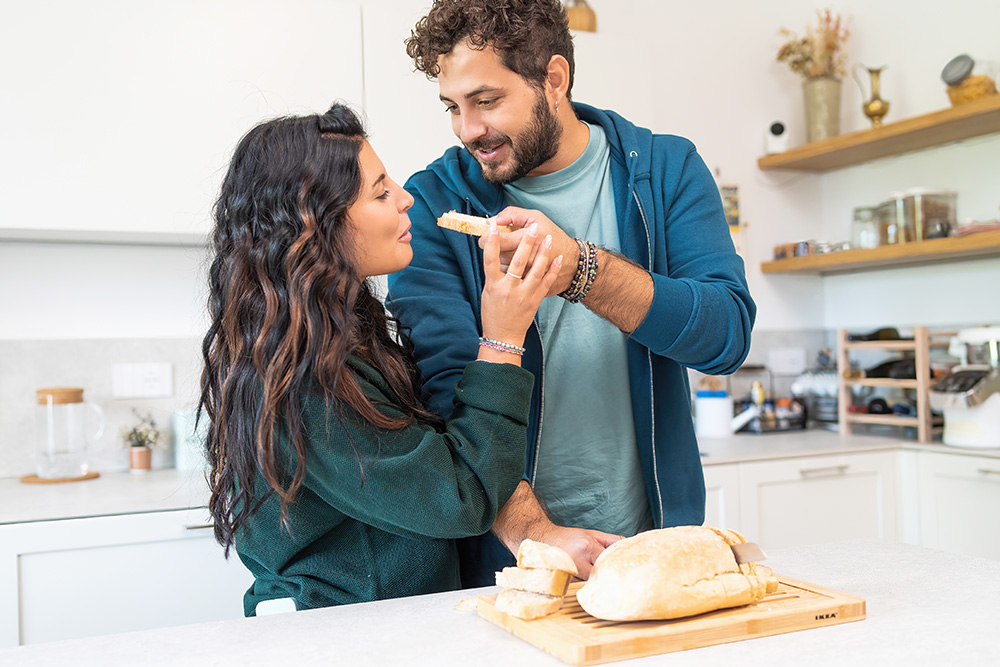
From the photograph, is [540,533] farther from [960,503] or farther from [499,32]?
[960,503]

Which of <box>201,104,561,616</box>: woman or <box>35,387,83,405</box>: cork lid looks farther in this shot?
<box>35,387,83,405</box>: cork lid

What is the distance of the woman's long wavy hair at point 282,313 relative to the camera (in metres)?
0.98

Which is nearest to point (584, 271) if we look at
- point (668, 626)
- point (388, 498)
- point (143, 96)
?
point (388, 498)

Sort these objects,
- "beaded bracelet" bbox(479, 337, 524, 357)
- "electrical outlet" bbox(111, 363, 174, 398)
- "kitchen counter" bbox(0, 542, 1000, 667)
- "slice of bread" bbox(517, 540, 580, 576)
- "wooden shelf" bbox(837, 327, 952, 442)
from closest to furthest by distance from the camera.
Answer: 1. "kitchen counter" bbox(0, 542, 1000, 667)
2. "slice of bread" bbox(517, 540, 580, 576)
3. "beaded bracelet" bbox(479, 337, 524, 357)
4. "electrical outlet" bbox(111, 363, 174, 398)
5. "wooden shelf" bbox(837, 327, 952, 442)

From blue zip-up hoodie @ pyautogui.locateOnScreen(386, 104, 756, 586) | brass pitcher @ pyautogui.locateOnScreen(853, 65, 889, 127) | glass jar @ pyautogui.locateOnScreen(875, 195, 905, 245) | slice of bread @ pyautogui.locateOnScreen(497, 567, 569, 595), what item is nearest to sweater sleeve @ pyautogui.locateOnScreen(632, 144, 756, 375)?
blue zip-up hoodie @ pyautogui.locateOnScreen(386, 104, 756, 586)

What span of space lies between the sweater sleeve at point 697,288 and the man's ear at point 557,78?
0.24 metres

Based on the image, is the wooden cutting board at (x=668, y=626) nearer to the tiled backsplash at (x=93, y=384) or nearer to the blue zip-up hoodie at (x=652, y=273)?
the blue zip-up hoodie at (x=652, y=273)

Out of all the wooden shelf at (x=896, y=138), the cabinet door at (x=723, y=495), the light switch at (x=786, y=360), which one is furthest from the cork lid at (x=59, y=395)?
the wooden shelf at (x=896, y=138)

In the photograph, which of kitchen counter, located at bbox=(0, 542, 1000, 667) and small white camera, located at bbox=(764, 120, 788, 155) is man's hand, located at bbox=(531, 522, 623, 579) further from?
small white camera, located at bbox=(764, 120, 788, 155)

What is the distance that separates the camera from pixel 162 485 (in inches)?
88.3

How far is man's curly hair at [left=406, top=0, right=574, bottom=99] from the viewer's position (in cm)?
139

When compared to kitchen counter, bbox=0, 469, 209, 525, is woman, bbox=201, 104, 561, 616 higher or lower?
higher

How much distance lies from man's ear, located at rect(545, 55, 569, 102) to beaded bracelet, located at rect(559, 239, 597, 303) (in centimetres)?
39

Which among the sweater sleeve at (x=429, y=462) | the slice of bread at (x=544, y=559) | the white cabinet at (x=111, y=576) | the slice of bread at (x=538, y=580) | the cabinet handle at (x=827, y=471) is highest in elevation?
the sweater sleeve at (x=429, y=462)
